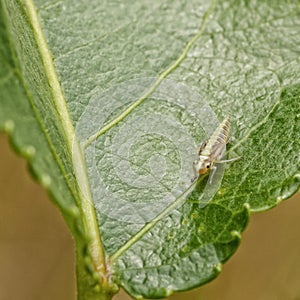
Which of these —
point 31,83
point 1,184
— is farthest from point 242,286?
point 31,83

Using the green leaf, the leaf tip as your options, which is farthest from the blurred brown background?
the leaf tip

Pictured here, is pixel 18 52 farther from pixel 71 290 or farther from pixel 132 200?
pixel 71 290

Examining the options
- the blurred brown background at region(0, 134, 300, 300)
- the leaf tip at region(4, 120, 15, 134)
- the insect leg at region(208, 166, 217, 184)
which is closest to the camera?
the leaf tip at region(4, 120, 15, 134)

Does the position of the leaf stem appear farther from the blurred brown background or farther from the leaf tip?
the blurred brown background

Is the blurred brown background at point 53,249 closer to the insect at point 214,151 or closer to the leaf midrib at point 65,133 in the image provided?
the insect at point 214,151

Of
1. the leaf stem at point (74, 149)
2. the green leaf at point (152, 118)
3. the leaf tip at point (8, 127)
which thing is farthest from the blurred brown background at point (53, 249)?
the leaf tip at point (8, 127)

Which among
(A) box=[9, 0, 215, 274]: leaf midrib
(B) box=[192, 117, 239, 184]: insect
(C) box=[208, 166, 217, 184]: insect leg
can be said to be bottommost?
(C) box=[208, 166, 217, 184]: insect leg
